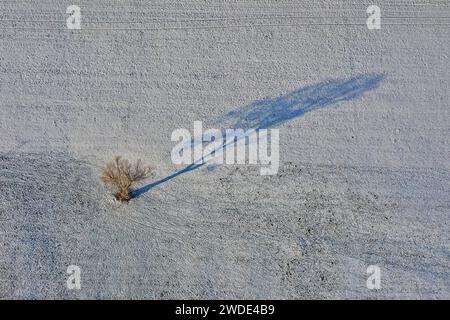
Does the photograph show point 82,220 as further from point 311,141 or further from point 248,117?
point 311,141

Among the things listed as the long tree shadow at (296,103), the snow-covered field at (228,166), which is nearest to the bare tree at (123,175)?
the snow-covered field at (228,166)

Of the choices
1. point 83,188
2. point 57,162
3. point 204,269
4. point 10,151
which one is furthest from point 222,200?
point 10,151

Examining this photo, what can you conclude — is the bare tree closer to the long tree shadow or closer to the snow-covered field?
the snow-covered field

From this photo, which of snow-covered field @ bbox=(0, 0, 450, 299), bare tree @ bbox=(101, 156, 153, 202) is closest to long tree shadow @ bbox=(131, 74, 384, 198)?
snow-covered field @ bbox=(0, 0, 450, 299)

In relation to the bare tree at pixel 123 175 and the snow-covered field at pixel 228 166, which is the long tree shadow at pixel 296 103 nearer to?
the snow-covered field at pixel 228 166

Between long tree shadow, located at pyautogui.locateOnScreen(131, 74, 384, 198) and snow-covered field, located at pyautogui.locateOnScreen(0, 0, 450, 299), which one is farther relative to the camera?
long tree shadow, located at pyautogui.locateOnScreen(131, 74, 384, 198)

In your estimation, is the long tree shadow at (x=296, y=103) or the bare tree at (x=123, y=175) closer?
the bare tree at (x=123, y=175)
